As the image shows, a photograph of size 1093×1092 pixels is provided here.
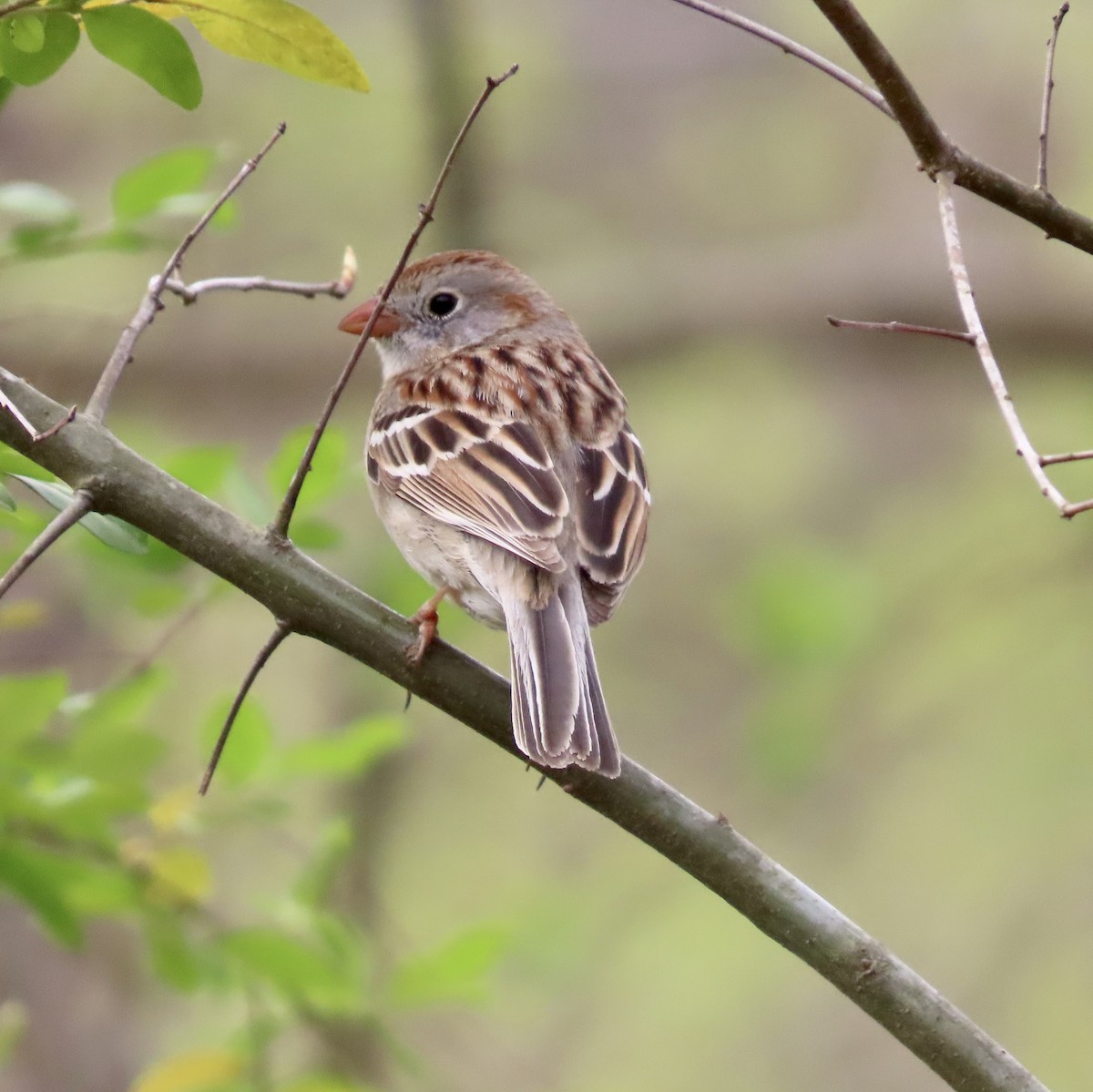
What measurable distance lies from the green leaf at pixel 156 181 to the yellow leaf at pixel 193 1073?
1.75 m

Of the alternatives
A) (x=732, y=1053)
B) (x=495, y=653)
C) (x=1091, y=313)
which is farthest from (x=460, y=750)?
(x=1091, y=313)

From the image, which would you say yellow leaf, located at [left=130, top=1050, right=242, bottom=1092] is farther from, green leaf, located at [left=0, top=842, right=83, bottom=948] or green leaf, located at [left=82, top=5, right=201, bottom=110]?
green leaf, located at [left=82, top=5, right=201, bottom=110]

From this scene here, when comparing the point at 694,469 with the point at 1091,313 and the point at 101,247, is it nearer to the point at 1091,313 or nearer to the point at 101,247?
the point at 1091,313

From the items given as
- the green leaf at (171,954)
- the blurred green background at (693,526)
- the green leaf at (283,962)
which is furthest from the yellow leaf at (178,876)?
the blurred green background at (693,526)

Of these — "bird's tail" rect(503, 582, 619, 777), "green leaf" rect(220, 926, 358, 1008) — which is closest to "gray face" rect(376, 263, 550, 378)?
"bird's tail" rect(503, 582, 619, 777)

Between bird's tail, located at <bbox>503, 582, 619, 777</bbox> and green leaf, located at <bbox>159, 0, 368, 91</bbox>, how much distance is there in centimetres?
113

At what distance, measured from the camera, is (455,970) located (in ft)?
11.1

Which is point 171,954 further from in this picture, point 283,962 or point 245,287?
point 245,287

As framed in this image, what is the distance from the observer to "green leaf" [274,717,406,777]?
Result: 3387 millimetres

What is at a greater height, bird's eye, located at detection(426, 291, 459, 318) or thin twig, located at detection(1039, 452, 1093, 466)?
thin twig, located at detection(1039, 452, 1093, 466)

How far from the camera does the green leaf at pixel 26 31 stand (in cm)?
221

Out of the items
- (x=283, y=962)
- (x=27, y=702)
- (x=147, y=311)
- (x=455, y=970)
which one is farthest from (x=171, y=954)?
(x=147, y=311)

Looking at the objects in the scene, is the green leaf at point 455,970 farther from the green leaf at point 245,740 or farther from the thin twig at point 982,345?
the thin twig at point 982,345

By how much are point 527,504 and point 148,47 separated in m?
1.51
